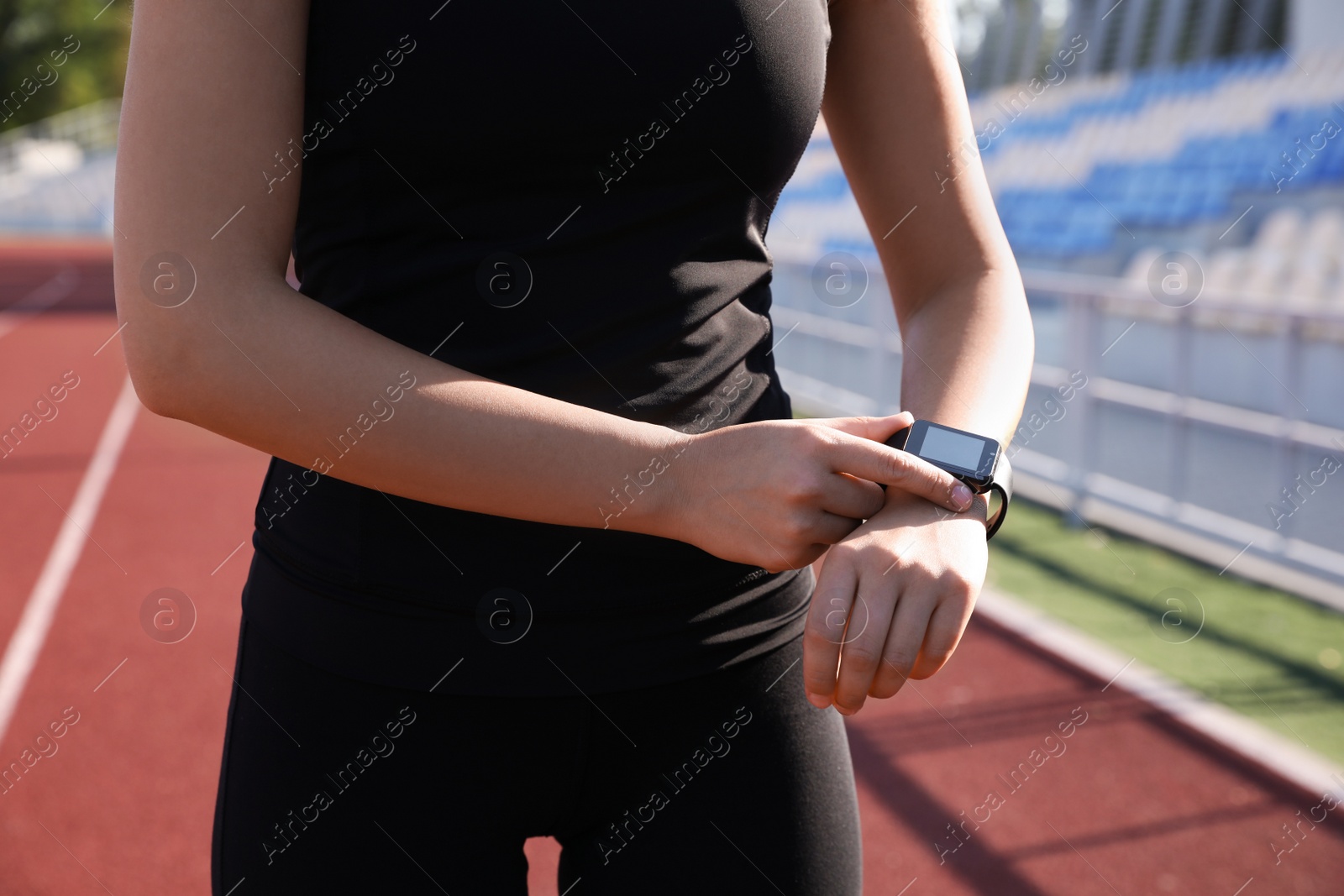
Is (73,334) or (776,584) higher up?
(776,584)

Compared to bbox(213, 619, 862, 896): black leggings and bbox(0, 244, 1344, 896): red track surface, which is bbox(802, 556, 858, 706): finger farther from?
bbox(0, 244, 1344, 896): red track surface

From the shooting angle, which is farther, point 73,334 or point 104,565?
point 73,334

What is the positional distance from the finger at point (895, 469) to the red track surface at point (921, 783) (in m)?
2.75

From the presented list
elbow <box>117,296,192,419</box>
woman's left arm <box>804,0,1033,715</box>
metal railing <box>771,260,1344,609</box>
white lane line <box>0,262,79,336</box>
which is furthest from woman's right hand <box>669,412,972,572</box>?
white lane line <box>0,262,79,336</box>

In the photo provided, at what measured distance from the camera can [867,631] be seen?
869mm

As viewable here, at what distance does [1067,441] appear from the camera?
273 inches

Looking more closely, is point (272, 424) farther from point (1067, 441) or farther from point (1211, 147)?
point (1211, 147)

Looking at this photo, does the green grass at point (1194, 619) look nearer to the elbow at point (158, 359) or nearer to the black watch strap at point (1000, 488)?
the black watch strap at point (1000, 488)

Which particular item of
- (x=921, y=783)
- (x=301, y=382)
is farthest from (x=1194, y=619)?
(x=301, y=382)

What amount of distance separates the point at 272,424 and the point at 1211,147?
719 inches

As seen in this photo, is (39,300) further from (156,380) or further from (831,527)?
(831,527)

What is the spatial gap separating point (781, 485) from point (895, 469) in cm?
10

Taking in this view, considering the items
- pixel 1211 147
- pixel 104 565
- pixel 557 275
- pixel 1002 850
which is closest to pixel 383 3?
pixel 557 275

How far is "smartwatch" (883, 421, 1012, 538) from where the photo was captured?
38.9 inches
